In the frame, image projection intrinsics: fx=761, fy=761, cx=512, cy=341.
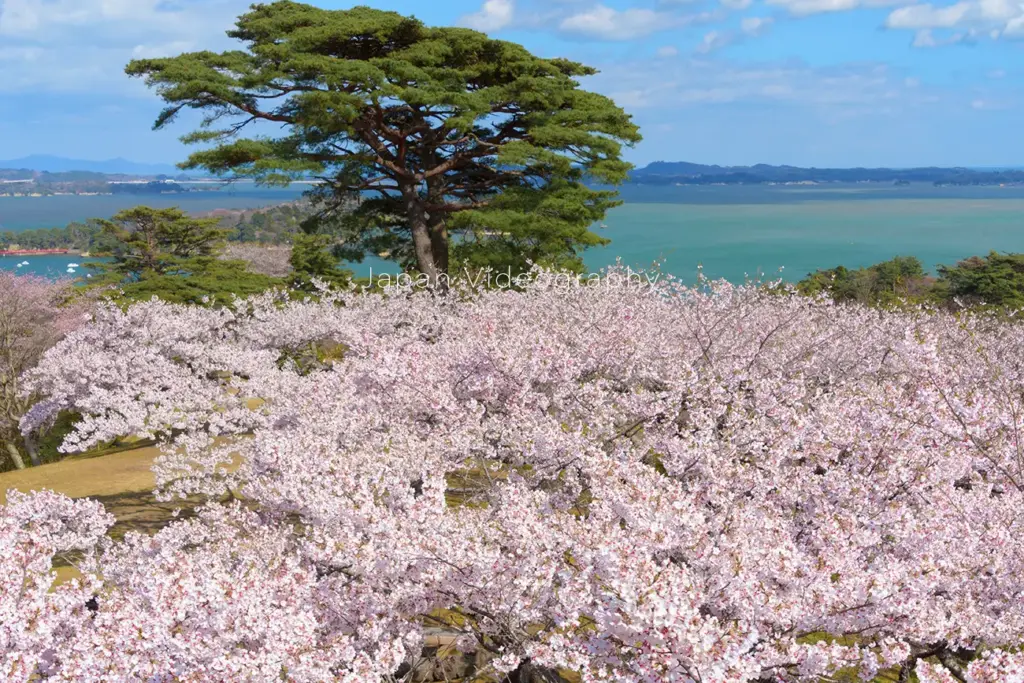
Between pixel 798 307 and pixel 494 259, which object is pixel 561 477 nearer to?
pixel 798 307

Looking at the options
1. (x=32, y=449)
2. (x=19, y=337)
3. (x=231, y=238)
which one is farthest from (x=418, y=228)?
(x=231, y=238)

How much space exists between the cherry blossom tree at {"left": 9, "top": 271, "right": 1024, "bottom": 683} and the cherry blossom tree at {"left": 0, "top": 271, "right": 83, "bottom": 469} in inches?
372

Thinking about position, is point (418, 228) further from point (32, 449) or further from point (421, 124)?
point (32, 449)

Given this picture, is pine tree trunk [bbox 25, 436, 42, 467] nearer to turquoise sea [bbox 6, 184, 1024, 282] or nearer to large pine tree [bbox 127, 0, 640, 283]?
large pine tree [bbox 127, 0, 640, 283]

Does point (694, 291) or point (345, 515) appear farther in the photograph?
point (694, 291)

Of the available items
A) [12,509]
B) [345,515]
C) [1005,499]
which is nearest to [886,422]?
[1005,499]

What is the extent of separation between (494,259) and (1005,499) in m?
19.5

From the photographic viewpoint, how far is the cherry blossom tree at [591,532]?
4.36m

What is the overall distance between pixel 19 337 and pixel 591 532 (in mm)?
19576

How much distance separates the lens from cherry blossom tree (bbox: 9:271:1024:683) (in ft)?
14.3

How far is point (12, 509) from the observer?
311 inches

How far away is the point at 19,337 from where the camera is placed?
19.5 meters

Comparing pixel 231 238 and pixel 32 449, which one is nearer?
pixel 32 449

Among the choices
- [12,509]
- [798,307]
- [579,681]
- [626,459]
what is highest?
[798,307]
